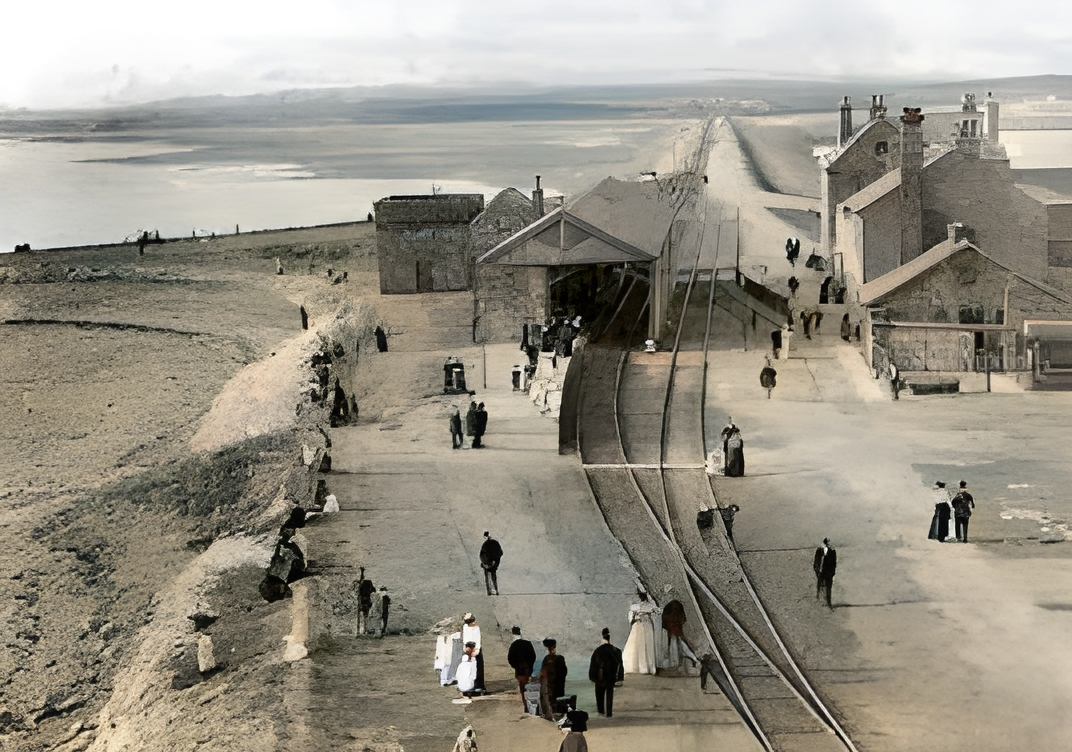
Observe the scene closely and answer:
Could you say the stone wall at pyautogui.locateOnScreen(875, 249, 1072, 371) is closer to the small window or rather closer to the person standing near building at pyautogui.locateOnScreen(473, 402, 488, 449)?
the small window

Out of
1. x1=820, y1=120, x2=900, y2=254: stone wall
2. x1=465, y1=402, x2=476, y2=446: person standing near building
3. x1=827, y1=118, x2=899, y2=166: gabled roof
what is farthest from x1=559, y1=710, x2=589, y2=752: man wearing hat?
x1=827, y1=118, x2=899, y2=166: gabled roof

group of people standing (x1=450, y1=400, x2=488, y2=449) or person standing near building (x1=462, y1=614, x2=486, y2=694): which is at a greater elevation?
group of people standing (x1=450, y1=400, x2=488, y2=449)

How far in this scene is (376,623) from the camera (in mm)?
19016

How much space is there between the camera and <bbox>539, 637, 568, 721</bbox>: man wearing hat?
15406 mm

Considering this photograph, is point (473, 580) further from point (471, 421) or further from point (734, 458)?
point (471, 421)

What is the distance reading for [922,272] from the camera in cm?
3089

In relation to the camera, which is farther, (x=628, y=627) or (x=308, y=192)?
(x=308, y=192)

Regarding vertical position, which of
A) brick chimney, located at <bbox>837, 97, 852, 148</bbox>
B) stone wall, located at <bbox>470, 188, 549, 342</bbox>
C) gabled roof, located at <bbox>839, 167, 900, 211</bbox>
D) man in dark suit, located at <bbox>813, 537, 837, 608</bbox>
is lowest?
man in dark suit, located at <bbox>813, 537, 837, 608</bbox>

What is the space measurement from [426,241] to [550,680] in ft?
96.4

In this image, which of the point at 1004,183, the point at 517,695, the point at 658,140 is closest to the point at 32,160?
the point at 658,140

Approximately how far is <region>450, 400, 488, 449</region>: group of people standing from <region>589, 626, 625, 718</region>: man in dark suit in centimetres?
1085

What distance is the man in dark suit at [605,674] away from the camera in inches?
602

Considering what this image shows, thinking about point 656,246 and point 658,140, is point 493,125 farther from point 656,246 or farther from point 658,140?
point 656,246

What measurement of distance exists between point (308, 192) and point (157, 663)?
4066 cm
